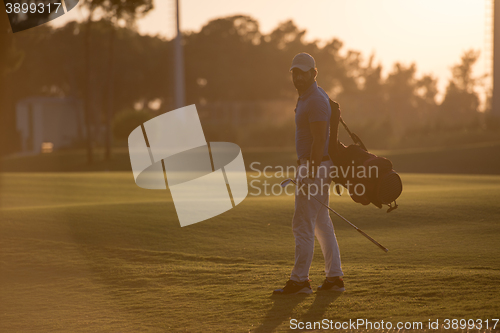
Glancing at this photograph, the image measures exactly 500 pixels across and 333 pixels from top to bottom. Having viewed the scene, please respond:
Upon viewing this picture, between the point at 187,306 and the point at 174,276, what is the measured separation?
1.40 m

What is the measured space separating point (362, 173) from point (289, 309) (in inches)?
55.1

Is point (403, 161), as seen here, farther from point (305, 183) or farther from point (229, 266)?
point (305, 183)

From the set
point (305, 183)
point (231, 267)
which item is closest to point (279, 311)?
point (305, 183)

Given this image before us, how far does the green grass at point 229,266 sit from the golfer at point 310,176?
0.81 feet

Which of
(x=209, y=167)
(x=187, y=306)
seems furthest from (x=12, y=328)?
(x=209, y=167)

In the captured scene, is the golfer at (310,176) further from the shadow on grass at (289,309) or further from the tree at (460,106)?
the tree at (460,106)

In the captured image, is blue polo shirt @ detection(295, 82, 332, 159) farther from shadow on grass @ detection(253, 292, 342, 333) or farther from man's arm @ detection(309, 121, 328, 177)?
shadow on grass @ detection(253, 292, 342, 333)

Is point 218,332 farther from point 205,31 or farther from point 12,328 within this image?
point 205,31

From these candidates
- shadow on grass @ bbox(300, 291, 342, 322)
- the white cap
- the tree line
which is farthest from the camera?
the tree line

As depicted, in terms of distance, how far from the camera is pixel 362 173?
19.2 ft

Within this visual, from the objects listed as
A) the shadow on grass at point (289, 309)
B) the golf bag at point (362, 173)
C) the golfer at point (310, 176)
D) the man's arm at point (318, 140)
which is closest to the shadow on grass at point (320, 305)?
the shadow on grass at point (289, 309)

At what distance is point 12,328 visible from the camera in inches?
217

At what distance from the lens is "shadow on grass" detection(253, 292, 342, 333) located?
5205mm

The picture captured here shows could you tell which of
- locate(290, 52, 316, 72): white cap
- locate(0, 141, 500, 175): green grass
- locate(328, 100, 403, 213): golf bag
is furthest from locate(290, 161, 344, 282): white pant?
locate(0, 141, 500, 175): green grass
